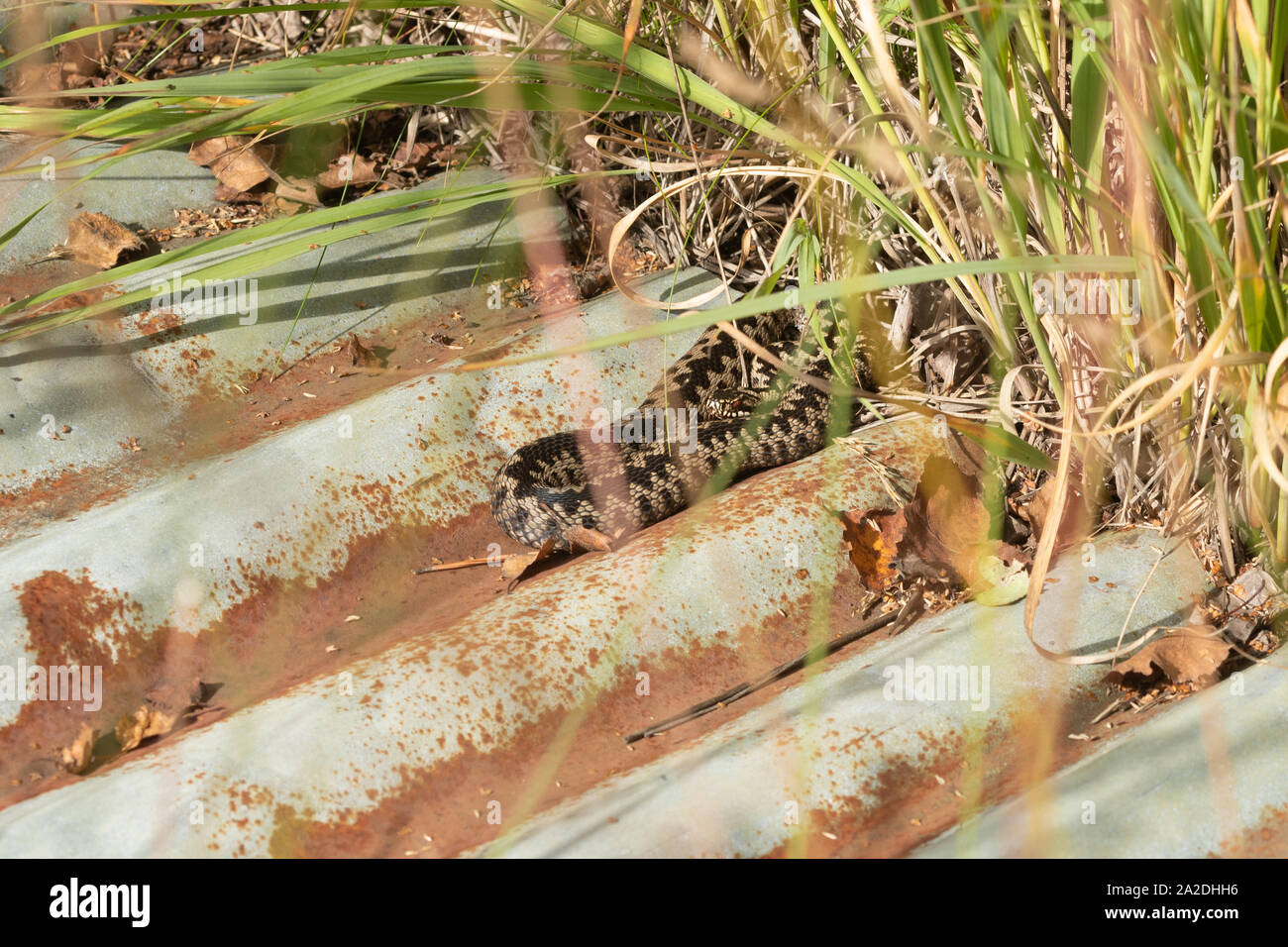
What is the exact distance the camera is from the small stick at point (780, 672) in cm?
375

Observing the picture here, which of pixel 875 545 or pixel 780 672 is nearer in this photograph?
pixel 780 672

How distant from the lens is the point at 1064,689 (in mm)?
3518

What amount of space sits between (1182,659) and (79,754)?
12.3 feet

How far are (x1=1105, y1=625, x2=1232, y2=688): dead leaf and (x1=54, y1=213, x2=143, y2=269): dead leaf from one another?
576cm

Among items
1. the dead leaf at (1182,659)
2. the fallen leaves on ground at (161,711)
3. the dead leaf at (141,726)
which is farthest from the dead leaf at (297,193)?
the dead leaf at (1182,659)

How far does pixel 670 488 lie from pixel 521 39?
2548 mm

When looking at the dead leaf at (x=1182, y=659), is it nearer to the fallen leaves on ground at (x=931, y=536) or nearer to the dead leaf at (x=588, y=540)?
the fallen leaves on ground at (x=931, y=536)

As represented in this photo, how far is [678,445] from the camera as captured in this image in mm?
5590

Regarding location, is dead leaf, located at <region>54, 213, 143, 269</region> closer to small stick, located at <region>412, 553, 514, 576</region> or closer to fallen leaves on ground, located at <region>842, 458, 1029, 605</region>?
small stick, located at <region>412, 553, 514, 576</region>

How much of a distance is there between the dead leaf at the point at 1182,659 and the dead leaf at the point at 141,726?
10.9 feet

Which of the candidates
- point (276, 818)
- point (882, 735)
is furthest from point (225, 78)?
point (882, 735)

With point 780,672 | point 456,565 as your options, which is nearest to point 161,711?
point 456,565

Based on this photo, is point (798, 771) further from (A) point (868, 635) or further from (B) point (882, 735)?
(A) point (868, 635)

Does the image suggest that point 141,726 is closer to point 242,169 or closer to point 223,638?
point 223,638
